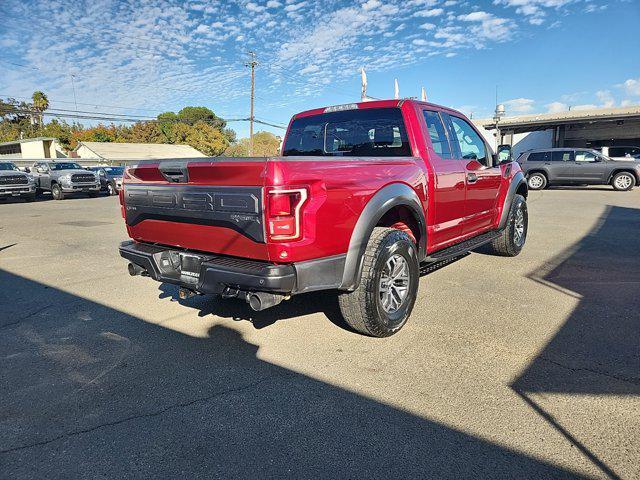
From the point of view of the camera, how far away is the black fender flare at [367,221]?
3275 millimetres

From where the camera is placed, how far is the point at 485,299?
187 inches

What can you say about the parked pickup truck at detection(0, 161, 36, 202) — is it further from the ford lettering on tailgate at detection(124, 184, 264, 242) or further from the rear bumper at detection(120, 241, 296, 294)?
the rear bumper at detection(120, 241, 296, 294)

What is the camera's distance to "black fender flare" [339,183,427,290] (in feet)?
10.7

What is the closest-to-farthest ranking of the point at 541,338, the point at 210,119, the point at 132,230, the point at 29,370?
the point at 29,370, the point at 541,338, the point at 132,230, the point at 210,119

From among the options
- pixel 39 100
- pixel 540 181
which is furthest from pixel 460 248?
pixel 39 100

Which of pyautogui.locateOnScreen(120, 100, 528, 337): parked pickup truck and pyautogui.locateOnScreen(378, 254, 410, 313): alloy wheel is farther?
pyautogui.locateOnScreen(378, 254, 410, 313): alloy wheel

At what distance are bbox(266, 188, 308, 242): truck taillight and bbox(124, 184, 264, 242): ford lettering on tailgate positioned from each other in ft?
0.25

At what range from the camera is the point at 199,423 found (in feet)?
8.47

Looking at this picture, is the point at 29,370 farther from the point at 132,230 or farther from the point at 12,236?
the point at 12,236

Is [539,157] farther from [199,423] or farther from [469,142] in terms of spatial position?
[199,423]

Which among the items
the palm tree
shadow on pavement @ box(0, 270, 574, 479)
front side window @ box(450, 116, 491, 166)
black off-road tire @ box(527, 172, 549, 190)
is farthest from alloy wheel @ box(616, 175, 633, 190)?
the palm tree

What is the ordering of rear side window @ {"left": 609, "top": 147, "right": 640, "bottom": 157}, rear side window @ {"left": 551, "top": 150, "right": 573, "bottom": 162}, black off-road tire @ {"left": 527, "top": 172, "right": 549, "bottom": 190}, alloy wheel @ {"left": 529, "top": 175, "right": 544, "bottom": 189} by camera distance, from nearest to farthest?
rear side window @ {"left": 551, "top": 150, "right": 573, "bottom": 162} < black off-road tire @ {"left": 527, "top": 172, "right": 549, "bottom": 190} < alloy wheel @ {"left": 529, "top": 175, "right": 544, "bottom": 189} < rear side window @ {"left": 609, "top": 147, "right": 640, "bottom": 157}

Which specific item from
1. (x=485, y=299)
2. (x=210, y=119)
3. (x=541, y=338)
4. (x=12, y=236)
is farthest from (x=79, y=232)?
(x=210, y=119)

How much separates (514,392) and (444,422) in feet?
2.08
